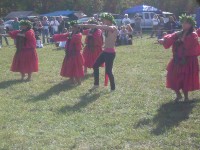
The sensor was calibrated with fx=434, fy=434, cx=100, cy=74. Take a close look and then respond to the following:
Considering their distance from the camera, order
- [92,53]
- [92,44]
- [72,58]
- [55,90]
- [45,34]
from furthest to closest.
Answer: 1. [45,34]
2. [92,53]
3. [92,44]
4. [72,58]
5. [55,90]

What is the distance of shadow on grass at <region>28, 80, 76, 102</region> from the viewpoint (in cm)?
948

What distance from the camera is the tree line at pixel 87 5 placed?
2046 inches

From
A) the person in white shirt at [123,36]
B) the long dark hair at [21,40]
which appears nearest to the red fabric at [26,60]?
the long dark hair at [21,40]

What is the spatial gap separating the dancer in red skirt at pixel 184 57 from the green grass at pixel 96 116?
43 centimetres

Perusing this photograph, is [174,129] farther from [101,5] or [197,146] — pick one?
[101,5]

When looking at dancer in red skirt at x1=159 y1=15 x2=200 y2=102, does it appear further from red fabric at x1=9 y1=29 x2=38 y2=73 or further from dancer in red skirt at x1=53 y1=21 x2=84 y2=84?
red fabric at x1=9 y1=29 x2=38 y2=73

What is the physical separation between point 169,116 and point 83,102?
6.81 ft

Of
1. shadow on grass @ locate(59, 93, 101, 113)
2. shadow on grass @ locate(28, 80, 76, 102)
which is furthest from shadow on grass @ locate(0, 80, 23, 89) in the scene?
shadow on grass @ locate(59, 93, 101, 113)

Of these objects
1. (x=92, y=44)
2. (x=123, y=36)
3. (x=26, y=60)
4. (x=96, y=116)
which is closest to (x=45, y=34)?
(x=123, y=36)

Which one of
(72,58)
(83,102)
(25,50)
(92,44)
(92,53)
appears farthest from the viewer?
(92,53)

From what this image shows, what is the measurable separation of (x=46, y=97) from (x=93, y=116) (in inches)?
81.8

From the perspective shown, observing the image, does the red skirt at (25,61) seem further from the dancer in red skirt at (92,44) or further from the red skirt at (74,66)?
the dancer in red skirt at (92,44)

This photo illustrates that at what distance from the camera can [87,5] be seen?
5388cm

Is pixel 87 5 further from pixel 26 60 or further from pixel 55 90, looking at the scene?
pixel 55 90
